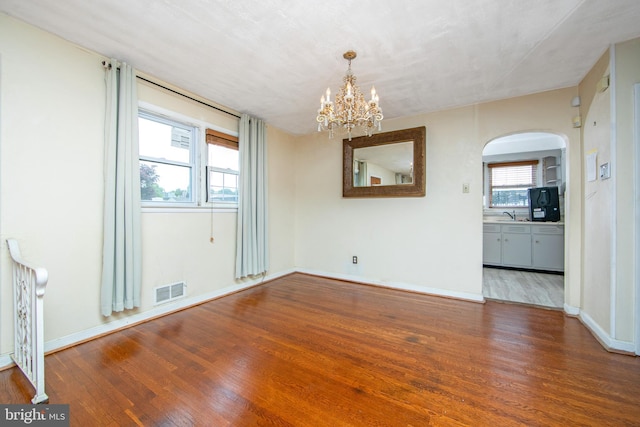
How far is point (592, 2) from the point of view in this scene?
5.65ft

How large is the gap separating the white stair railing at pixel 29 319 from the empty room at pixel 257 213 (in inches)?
0.7

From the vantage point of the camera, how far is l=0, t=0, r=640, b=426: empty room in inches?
65.1

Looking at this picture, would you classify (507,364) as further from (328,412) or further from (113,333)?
(113,333)

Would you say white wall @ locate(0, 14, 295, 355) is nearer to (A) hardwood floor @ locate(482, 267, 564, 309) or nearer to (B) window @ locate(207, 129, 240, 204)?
(B) window @ locate(207, 129, 240, 204)

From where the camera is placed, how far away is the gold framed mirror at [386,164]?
365 centimetres

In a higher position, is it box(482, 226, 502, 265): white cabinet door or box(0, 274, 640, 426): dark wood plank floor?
box(482, 226, 502, 265): white cabinet door

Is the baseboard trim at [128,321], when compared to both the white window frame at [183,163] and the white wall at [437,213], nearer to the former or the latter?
the white window frame at [183,163]

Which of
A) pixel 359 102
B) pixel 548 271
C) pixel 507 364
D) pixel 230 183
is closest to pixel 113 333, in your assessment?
pixel 230 183

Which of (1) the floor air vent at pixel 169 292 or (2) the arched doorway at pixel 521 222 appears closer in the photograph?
(1) the floor air vent at pixel 169 292

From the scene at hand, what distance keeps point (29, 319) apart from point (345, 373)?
7.00 ft

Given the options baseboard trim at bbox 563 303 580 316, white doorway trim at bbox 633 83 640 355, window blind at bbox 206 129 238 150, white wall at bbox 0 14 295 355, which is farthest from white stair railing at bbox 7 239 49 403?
baseboard trim at bbox 563 303 580 316

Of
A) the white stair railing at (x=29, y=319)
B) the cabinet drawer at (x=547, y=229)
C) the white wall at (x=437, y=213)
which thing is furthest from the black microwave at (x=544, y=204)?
the white stair railing at (x=29, y=319)

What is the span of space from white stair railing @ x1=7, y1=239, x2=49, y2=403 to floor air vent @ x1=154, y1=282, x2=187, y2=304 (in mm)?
1060

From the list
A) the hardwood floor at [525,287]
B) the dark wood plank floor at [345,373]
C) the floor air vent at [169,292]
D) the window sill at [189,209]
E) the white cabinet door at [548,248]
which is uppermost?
the window sill at [189,209]
